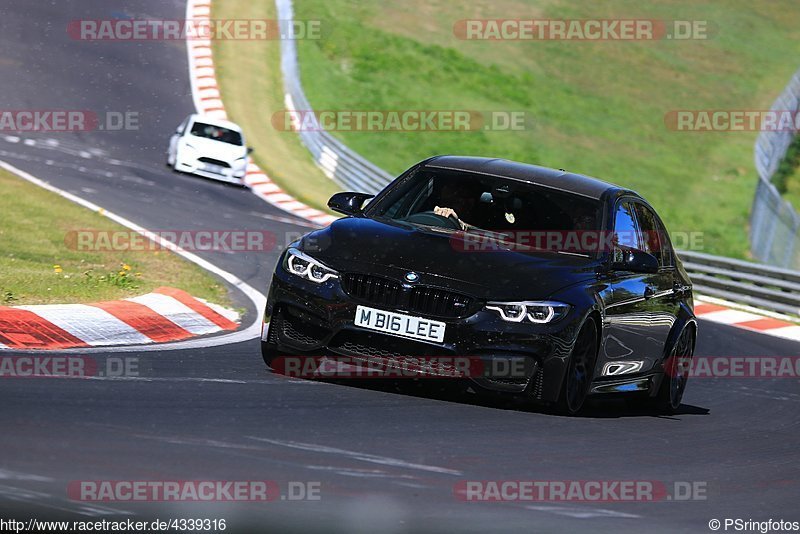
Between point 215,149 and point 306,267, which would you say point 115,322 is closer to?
point 306,267

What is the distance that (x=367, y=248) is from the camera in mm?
8562

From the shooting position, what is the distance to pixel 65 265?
13.2 metres

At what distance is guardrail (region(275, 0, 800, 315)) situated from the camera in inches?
790

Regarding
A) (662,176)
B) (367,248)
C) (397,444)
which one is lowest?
(662,176)

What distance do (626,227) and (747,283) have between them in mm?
11756

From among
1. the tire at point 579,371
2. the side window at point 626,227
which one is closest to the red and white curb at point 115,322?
the tire at point 579,371

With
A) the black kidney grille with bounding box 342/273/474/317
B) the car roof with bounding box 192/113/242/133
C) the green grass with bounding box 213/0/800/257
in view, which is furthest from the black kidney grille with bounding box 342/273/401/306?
the car roof with bounding box 192/113/242/133

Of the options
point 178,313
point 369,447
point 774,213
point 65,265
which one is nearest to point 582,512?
point 369,447

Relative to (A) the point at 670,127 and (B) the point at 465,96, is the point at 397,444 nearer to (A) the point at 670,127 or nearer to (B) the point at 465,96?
(B) the point at 465,96

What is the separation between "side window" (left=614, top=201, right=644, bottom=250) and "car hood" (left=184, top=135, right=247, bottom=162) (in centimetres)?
1544

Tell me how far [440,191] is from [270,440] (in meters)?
3.05

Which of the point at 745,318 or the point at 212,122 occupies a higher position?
the point at 212,122

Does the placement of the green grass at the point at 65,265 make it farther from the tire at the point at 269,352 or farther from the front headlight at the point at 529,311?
the front headlight at the point at 529,311

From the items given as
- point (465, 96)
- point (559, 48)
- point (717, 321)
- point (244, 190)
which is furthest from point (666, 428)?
point (559, 48)
